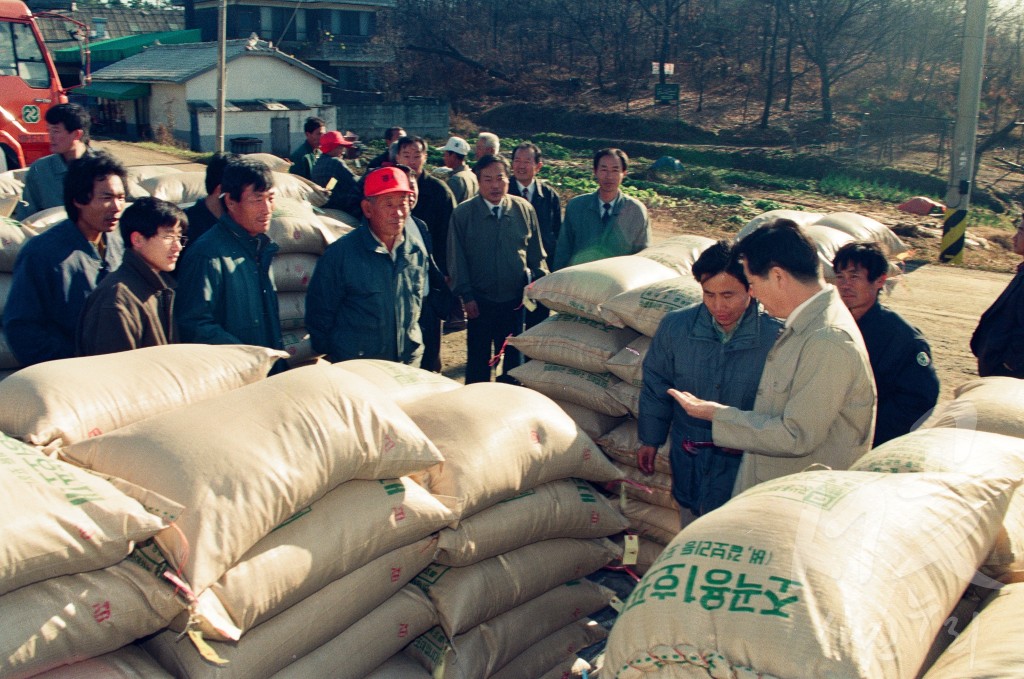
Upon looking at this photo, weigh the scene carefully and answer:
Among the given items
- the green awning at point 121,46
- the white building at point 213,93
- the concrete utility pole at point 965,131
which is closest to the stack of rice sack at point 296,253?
the concrete utility pole at point 965,131

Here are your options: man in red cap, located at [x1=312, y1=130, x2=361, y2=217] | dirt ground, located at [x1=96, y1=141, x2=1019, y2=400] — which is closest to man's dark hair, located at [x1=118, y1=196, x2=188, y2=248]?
dirt ground, located at [x1=96, y1=141, x2=1019, y2=400]

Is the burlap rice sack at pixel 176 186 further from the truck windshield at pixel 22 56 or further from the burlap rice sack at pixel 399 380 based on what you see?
the truck windshield at pixel 22 56

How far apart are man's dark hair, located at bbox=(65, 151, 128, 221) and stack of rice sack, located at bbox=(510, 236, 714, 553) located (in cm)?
199

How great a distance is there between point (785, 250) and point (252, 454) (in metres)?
1.64

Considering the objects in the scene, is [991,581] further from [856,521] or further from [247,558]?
[247,558]

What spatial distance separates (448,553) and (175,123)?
1063 inches

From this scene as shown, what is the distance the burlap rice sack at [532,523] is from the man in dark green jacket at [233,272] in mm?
1322

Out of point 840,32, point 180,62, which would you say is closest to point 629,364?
point 180,62

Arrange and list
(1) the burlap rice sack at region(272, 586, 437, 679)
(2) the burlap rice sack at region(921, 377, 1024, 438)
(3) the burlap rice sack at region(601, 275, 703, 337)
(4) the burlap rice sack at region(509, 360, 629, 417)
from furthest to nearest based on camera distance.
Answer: (4) the burlap rice sack at region(509, 360, 629, 417), (3) the burlap rice sack at region(601, 275, 703, 337), (2) the burlap rice sack at region(921, 377, 1024, 438), (1) the burlap rice sack at region(272, 586, 437, 679)

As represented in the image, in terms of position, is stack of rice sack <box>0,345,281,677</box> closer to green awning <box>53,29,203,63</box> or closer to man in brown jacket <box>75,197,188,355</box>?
man in brown jacket <box>75,197,188,355</box>

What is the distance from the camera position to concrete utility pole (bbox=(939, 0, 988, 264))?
10047 millimetres

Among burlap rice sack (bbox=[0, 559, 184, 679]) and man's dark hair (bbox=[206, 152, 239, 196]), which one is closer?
burlap rice sack (bbox=[0, 559, 184, 679])

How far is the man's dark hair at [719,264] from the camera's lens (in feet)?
10.2

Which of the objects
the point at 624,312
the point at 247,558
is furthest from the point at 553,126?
the point at 247,558
